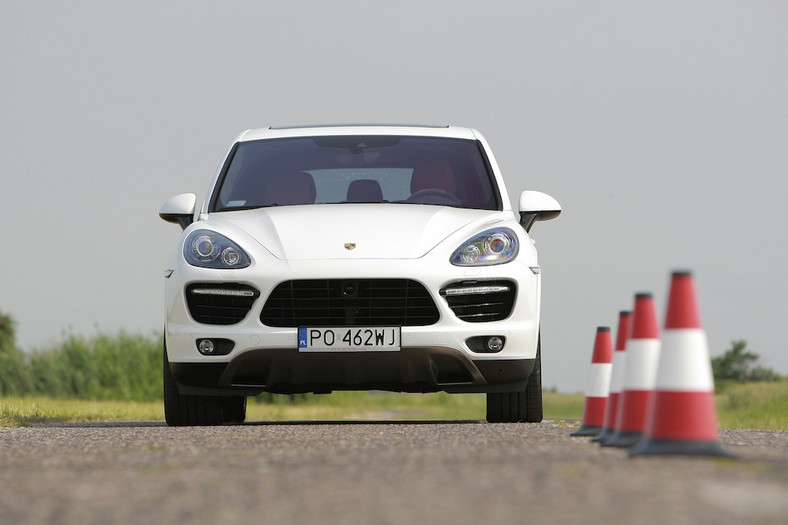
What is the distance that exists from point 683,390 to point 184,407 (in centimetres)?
403

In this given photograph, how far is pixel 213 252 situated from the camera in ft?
24.8

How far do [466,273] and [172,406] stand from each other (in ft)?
6.67

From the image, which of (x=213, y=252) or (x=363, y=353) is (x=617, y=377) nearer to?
(x=363, y=353)

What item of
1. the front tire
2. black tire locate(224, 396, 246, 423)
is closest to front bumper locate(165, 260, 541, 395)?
the front tire

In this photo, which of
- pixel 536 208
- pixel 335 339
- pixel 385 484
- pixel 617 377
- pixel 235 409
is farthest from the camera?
pixel 235 409

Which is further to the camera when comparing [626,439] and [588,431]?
[588,431]

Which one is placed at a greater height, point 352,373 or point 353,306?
point 353,306

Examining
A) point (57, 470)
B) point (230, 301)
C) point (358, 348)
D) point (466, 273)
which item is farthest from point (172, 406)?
point (57, 470)

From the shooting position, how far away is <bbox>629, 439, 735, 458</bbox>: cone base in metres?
4.57

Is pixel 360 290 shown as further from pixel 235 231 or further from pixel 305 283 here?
pixel 235 231

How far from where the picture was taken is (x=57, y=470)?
4.60 metres

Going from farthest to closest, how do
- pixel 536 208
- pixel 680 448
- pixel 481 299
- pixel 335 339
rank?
1. pixel 536 208
2. pixel 481 299
3. pixel 335 339
4. pixel 680 448

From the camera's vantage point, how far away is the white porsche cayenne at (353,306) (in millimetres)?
7312

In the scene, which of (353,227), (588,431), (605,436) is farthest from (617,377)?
(353,227)
